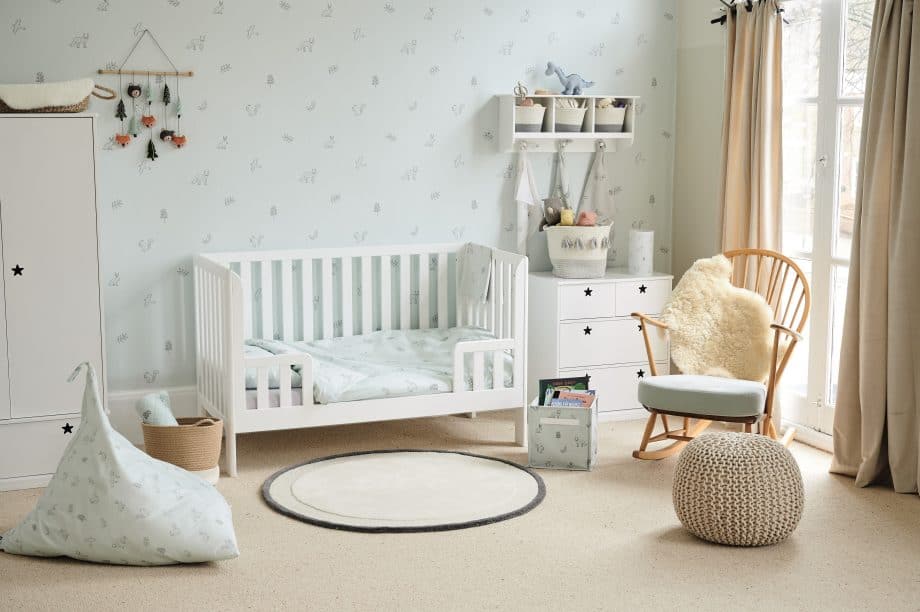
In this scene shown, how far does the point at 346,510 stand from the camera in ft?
11.7

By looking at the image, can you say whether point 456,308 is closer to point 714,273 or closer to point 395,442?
point 395,442

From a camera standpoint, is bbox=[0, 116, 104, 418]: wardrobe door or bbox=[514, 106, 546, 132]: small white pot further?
bbox=[514, 106, 546, 132]: small white pot

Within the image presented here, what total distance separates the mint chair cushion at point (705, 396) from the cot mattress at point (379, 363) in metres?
0.67

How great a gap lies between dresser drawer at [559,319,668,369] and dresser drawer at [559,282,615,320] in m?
0.03

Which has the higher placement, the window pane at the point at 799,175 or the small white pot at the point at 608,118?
the small white pot at the point at 608,118

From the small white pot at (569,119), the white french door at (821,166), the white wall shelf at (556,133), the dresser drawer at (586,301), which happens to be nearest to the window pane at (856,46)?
the white french door at (821,166)

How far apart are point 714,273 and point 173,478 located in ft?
7.41

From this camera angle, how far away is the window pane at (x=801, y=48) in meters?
4.34

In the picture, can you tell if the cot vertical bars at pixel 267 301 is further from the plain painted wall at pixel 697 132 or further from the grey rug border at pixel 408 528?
the plain painted wall at pixel 697 132

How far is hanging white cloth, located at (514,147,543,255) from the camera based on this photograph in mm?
4918

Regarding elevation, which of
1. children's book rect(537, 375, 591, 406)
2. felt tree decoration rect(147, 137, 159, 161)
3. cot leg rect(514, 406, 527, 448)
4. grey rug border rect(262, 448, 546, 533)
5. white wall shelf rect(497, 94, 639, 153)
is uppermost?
white wall shelf rect(497, 94, 639, 153)

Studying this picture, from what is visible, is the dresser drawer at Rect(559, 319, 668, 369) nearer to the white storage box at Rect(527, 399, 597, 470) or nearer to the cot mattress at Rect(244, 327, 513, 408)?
the cot mattress at Rect(244, 327, 513, 408)

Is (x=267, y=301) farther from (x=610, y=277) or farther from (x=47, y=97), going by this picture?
(x=610, y=277)

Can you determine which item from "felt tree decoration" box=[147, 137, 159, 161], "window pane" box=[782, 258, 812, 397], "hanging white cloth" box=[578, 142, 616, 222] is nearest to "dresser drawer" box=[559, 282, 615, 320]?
"hanging white cloth" box=[578, 142, 616, 222]
